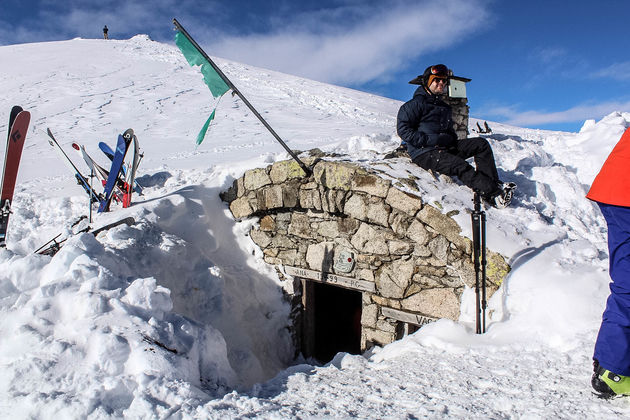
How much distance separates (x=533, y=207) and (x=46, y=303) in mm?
5024

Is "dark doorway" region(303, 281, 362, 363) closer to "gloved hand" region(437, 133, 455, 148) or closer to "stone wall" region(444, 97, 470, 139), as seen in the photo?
"gloved hand" region(437, 133, 455, 148)

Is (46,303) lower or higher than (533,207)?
lower

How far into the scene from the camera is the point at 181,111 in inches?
572

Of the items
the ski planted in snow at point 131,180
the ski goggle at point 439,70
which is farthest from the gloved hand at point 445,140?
the ski planted in snow at point 131,180

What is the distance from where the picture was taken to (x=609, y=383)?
2082 millimetres

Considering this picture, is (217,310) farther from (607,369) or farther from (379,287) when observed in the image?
(607,369)

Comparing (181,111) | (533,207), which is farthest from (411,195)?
(181,111)

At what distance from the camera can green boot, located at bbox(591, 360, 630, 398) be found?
2059mm

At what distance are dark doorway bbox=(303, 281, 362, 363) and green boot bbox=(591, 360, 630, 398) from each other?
5.12m

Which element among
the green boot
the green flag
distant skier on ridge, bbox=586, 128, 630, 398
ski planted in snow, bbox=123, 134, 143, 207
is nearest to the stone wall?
the green flag

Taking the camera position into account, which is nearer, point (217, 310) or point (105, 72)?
point (217, 310)

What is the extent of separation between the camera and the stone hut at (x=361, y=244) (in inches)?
172

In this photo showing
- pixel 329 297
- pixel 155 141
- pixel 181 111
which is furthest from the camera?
pixel 181 111

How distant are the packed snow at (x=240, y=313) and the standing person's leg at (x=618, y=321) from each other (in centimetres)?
13
